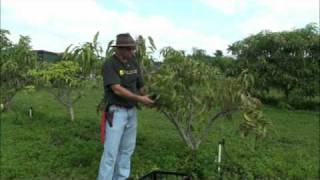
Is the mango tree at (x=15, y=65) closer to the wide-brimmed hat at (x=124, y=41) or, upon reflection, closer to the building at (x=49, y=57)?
Answer: the building at (x=49, y=57)

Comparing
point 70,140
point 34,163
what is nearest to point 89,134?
point 70,140

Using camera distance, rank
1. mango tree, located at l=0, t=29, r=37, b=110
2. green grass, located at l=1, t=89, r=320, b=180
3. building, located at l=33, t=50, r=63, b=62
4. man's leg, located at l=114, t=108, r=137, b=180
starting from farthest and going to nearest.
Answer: building, located at l=33, t=50, r=63, b=62
mango tree, located at l=0, t=29, r=37, b=110
green grass, located at l=1, t=89, r=320, b=180
man's leg, located at l=114, t=108, r=137, b=180

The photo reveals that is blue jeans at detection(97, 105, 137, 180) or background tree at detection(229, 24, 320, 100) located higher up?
background tree at detection(229, 24, 320, 100)

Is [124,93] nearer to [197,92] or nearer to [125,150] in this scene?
[125,150]

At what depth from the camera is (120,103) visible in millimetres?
5809

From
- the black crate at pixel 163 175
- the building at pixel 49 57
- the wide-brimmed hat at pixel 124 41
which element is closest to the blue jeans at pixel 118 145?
the black crate at pixel 163 175

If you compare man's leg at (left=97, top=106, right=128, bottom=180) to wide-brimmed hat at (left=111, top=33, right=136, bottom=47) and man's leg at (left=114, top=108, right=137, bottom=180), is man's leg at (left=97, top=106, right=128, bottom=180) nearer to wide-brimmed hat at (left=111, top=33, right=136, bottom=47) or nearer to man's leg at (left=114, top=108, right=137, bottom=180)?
man's leg at (left=114, top=108, right=137, bottom=180)

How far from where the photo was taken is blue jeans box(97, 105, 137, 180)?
5.82m

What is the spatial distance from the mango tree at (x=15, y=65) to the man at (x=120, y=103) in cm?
636

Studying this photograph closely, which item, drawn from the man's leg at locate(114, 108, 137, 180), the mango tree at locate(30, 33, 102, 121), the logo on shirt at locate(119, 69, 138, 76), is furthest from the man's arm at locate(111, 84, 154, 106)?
the mango tree at locate(30, 33, 102, 121)

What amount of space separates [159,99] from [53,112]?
280 inches

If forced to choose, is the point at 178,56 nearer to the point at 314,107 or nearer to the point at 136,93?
the point at 136,93

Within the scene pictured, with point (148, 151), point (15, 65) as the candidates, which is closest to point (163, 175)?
point (148, 151)

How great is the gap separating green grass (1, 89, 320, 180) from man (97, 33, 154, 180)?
190 centimetres
